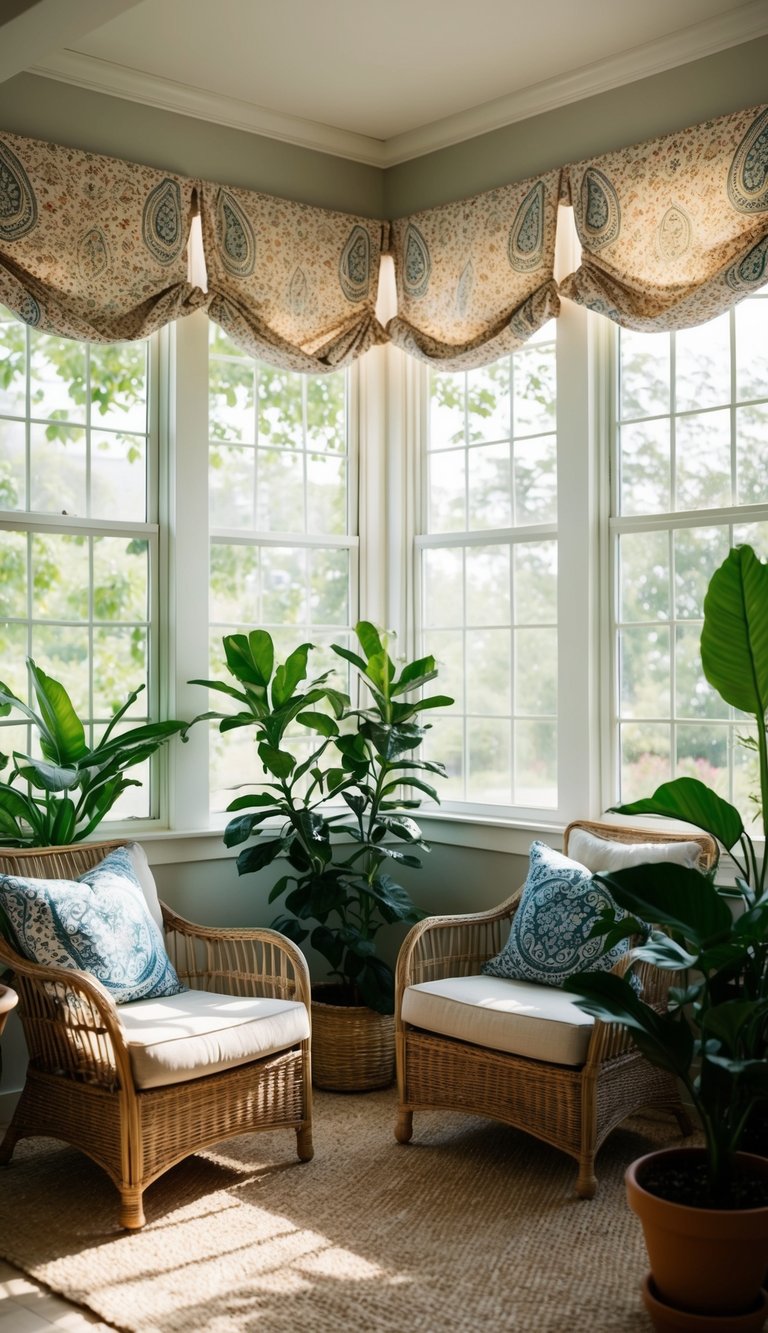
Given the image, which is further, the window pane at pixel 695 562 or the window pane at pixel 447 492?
the window pane at pixel 447 492

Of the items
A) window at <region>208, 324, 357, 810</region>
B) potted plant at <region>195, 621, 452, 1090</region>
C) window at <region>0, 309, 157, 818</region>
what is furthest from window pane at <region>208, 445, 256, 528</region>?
potted plant at <region>195, 621, 452, 1090</region>

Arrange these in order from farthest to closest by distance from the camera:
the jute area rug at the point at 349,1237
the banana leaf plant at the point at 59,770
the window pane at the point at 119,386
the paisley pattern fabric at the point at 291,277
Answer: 1. the paisley pattern fabric at the point at 291,277
2. the window pane at the point at 119,386
3. the banana leaf plant at the point at 59,770
4. the jute area rug at the point at 349,1237

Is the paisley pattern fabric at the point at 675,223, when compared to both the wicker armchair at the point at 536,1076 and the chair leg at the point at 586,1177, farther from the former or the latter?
the chair leg at the point at 586,1177

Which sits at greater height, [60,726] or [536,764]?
[60,726]

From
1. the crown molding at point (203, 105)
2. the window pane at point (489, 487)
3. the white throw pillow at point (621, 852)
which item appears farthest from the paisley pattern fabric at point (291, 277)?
the white throw pillow at point (621, 852)

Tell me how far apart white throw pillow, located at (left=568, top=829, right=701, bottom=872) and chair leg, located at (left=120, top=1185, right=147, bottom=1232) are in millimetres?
1628

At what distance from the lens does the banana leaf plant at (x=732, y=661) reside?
288cm

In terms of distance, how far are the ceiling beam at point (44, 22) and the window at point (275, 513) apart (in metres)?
1.62

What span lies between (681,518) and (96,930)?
88.4 inches

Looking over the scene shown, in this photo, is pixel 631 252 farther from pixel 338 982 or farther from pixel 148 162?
pixel 338 982

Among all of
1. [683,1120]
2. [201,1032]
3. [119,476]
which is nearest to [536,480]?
[119,476]

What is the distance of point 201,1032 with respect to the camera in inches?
134

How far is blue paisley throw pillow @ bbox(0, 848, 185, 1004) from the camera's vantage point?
3475 mm

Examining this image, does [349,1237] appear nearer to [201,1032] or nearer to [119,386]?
[201,1032]
